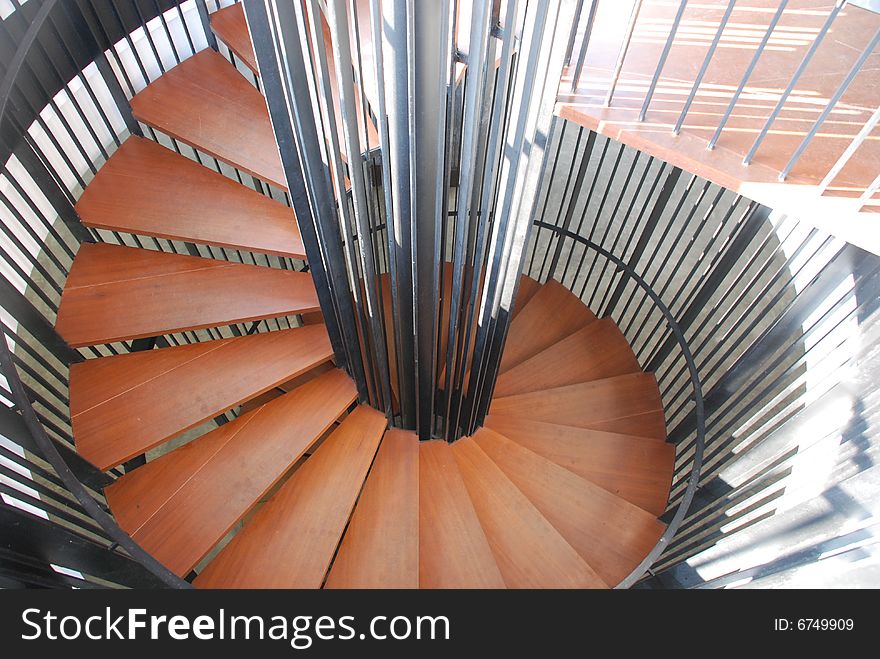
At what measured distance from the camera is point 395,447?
3.76m

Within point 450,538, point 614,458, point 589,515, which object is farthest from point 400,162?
point 614,458

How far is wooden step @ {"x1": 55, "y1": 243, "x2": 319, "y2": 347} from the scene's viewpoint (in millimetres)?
3057

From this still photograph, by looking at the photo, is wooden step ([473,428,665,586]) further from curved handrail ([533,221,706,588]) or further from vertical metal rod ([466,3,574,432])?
vertical metal rod ([466,3,574,432])

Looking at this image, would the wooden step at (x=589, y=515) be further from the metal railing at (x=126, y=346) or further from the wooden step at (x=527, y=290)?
the wooden step at (x=527, y=290)

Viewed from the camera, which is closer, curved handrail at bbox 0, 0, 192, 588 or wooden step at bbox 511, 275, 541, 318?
curved handrail at bbox 0, 0, 192, 588

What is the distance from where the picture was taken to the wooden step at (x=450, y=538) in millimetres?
3158

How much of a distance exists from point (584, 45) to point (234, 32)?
232cm

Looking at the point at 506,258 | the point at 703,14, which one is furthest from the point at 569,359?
the point at 703,14

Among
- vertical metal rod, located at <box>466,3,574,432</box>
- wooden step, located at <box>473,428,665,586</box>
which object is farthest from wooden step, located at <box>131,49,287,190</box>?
wooden step, located at <box>473,428,665,586</box>

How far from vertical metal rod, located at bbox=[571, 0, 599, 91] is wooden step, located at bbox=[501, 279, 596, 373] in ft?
7.93

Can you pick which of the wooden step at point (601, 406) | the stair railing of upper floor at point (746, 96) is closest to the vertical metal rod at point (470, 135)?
the stair railing of upper floor at point (746, 96)

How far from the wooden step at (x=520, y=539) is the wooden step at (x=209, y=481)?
1.01 metres
